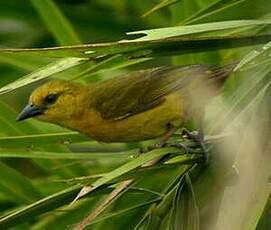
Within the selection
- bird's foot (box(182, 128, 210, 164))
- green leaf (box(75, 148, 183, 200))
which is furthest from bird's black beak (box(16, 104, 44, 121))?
green leaf (box(75, 148, 183, 200))

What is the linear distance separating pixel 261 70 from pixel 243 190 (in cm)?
61

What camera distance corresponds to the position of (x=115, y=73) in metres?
4.52

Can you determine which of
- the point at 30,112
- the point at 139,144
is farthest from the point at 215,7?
the point at 139,144

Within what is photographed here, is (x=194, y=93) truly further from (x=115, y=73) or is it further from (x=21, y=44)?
(x=21, y=44)

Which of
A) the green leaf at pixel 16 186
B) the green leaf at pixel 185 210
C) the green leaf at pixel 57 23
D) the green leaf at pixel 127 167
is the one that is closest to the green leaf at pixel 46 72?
the green leaf at pixel 127 167

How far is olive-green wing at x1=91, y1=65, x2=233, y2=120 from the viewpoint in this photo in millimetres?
3480

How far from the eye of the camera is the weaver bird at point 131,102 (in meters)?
3.43

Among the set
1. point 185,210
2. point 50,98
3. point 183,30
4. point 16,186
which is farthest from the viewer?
point 16,186

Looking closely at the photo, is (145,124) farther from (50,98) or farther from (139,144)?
(139,144)

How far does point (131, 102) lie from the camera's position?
11.7ft

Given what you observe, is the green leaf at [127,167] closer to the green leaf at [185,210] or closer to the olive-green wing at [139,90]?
the green leaf at [185,210]

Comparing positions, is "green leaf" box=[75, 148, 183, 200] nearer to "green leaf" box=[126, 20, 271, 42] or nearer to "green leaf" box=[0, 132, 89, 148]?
"green leaf" box=[126, 20, 271, 42]

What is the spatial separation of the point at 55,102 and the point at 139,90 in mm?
301

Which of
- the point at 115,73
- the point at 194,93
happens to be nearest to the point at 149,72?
the point at 194,93
